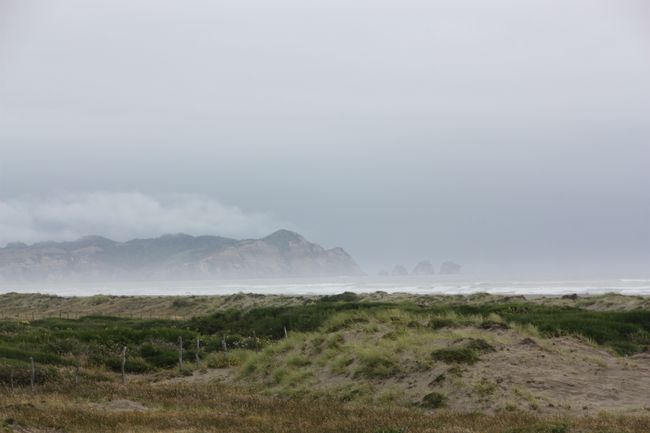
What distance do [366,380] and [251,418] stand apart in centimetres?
735

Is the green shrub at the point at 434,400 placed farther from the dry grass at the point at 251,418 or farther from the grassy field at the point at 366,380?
the dry grass at the point at 251,418

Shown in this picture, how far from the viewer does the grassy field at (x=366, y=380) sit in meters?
16.8

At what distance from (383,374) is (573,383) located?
22.1 feet

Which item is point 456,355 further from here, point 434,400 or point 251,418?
point 251,418

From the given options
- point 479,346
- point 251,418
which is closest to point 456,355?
point 479,346

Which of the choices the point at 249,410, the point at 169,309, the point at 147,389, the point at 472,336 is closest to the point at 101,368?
the point at 147,389

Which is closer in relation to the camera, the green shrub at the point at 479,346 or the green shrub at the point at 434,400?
the green shrub at the point at 434,400

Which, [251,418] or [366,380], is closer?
[251,418]

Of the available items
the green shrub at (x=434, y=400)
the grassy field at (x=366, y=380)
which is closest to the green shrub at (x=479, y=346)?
the grassy field at (x=366, y=380)

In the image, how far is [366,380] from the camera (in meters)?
23.9

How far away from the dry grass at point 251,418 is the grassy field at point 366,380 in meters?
0.05

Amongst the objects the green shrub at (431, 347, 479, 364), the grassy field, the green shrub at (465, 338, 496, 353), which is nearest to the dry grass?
the grassy field

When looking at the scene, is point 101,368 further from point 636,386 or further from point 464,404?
point 636,386

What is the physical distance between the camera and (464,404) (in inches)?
779
